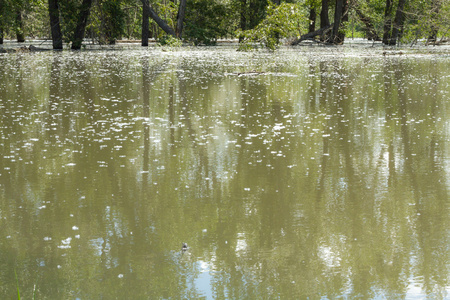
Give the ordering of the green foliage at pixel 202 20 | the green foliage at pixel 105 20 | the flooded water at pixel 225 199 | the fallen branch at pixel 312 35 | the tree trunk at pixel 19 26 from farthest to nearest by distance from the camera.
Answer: the fallen branch at pixel 312 35, the green foliage at pixel 202 20, the tree trunk at pixel 19 26, the green foliage at pixel 105 20, the flooded water at pixel 225 199

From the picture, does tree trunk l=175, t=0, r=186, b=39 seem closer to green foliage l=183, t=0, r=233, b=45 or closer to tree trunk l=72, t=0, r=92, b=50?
green foliage l=183, t=0, r=233, b=45

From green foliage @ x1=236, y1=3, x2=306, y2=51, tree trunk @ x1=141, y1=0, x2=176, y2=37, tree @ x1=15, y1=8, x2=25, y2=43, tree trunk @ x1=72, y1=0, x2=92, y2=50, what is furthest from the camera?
tree trunk @ x1=141, y1=0, x2=176, y2=37

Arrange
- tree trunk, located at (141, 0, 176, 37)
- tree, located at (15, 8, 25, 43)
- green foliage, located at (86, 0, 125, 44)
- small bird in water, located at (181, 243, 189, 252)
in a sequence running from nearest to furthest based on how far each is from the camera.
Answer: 1. small bird in water, located at (181, 243, 189, 252)
2. green foliage, located at (86, 0, 125, 44)
3. tree, located at (15, 8, 25, 43)
4. tree trunk, located at (141, 0, 176, 37)

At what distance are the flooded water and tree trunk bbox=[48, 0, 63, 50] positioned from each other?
65.9ft

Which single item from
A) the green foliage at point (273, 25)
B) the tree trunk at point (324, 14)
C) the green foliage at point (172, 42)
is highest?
the tree trunk at point (324, 14)

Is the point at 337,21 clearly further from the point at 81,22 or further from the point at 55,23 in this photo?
the point at 55,23

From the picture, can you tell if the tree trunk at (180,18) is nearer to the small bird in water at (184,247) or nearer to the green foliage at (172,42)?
the green foliage at (172,42)

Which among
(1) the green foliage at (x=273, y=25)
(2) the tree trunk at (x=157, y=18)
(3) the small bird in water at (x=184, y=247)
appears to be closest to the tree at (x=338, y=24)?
(1) the green foliage at (x=273, y=25)

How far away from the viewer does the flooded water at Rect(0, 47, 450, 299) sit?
11.2 ft

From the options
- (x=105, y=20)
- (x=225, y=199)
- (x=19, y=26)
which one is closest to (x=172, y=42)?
(x=105, y=20)

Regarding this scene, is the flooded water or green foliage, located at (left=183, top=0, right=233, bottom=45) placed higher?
green foliage, located at (left=183, top=0, right=233, bottom=45)

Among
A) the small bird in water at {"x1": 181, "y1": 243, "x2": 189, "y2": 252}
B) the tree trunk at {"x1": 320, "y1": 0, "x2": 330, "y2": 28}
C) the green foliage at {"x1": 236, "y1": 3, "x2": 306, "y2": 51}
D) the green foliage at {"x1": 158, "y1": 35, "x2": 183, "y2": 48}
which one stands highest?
the tree trunk at {"x1": 320, "y1": 0, "x2": 330, "y2": 28}

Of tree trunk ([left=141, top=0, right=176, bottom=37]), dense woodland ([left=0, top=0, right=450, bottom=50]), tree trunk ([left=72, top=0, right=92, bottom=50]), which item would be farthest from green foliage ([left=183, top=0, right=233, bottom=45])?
tree trunk ([left=72, top=0, right=92, bottom=50])

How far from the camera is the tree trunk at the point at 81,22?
29.2 meters
